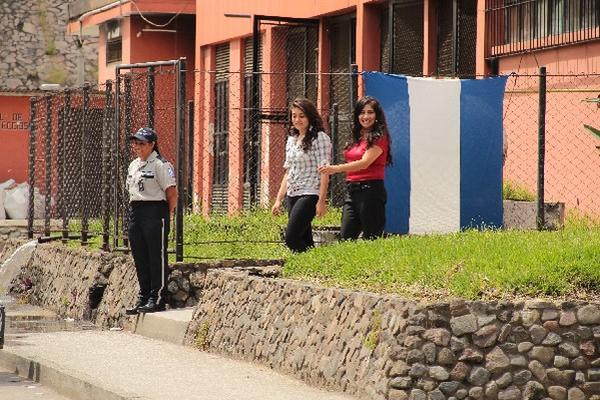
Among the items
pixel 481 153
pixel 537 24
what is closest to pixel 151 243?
pixel 481 153

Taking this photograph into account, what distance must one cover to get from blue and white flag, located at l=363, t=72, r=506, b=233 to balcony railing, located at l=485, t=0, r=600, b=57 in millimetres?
3290

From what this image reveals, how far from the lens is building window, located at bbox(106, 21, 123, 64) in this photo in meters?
38.7

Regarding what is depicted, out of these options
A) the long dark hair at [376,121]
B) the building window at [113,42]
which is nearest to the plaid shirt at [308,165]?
the long dark hair at [376,121]

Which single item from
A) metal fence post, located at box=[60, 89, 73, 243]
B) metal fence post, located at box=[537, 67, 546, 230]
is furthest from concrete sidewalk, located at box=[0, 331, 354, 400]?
metal fence post, located at box=[60, 89, 73, 243]

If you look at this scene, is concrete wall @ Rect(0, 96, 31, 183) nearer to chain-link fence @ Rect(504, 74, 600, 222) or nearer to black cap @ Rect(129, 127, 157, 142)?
chain-link fence @ Rect(504, 74, 600, 222)

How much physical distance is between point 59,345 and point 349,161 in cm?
289

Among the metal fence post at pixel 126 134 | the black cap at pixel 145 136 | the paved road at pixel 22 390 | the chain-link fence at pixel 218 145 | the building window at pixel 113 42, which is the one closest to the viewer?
the paved road at pixel 22 390

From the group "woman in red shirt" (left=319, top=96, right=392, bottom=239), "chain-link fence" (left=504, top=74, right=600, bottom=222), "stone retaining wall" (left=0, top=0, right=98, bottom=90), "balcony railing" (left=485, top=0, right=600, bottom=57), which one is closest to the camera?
"woman in red shirt" (left=319, top=96, right=392, bottom=239)

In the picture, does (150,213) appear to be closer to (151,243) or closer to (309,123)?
(151,243)

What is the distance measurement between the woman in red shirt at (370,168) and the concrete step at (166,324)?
5.67ft

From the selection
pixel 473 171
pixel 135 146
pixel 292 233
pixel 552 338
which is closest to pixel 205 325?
pixel 292 233

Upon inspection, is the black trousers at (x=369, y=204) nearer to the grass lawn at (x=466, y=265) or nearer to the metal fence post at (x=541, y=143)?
the grass lawn at (x=466, y=265)

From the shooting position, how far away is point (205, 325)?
45.2ft

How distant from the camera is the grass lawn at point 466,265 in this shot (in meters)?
10.9
